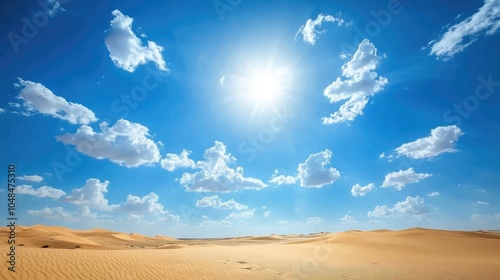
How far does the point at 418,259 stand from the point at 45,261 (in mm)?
21762

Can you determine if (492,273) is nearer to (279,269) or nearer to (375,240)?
(279,269)

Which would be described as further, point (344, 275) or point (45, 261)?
point (344, 275)

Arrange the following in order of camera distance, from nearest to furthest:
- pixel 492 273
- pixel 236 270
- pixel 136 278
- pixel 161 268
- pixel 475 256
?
pixel 136 278 < pixel 161 268 < pixel 236 270 < pixel 492 273 < pixel 475 256

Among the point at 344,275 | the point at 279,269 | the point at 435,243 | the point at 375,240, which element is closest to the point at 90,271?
the point at 279,269

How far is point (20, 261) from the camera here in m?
10.2

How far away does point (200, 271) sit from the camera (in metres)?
11.4

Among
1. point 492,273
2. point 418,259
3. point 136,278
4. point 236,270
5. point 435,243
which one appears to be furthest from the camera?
point 435,243

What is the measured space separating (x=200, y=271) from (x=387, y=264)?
11.5m

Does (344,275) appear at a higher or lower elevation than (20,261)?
lower

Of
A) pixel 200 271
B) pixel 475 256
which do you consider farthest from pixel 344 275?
pixel 475 256

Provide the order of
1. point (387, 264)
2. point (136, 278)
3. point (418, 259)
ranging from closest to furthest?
point (136, 278) < point (387, 264) < point (418, 259)

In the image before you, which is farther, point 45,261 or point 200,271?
point 200,271

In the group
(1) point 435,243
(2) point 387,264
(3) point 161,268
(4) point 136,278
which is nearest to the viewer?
(4) point 136,278

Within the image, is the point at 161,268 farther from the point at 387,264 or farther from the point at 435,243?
the point at 435,243
